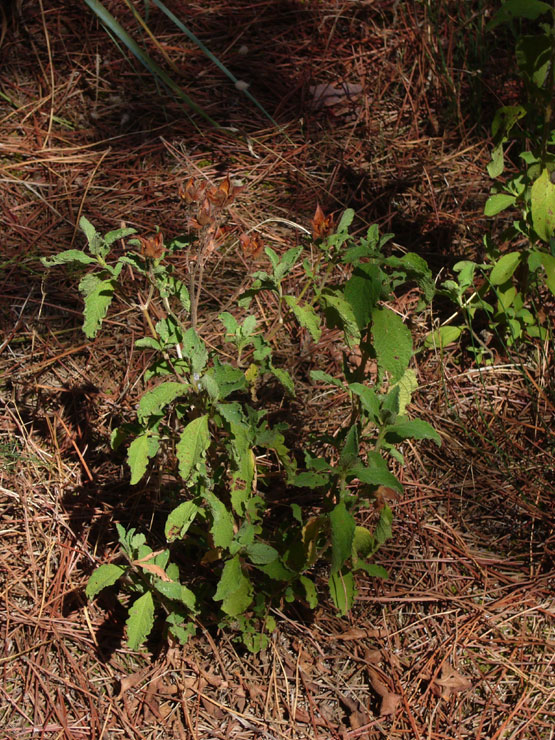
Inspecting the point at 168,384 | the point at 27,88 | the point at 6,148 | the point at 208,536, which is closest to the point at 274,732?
the point at 208,536

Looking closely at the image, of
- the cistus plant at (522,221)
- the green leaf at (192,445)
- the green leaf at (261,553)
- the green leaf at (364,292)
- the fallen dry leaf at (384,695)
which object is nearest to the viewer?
the green leaf at (192,445)

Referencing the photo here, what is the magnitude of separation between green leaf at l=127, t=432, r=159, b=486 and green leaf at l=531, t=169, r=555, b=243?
1.25m

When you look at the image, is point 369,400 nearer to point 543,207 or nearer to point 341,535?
point 341,535

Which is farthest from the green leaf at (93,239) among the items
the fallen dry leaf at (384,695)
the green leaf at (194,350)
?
the fallen dry leaf at (384,695)

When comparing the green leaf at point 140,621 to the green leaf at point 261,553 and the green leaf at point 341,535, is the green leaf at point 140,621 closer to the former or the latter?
the green leaf at point 261,553

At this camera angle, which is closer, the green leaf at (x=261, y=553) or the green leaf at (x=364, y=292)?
the green leaf at (x=364, y=292)

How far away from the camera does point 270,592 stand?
1844 mm

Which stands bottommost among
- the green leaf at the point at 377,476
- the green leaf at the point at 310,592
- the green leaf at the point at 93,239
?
the green leaf at the point at 310,592

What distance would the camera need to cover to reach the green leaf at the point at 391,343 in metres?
1.52

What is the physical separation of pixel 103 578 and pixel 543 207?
1.55m

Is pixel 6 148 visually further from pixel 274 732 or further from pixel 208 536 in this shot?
pixel 274 732

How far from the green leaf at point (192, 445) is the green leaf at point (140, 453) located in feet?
0.49

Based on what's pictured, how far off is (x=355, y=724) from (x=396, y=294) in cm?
143

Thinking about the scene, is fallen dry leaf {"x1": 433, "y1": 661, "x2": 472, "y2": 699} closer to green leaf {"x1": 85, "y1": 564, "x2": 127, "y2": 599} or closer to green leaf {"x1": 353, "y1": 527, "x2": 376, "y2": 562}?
green leaf {"x1": 353, "y1": 527, "x2": 376, "y2": 562}
